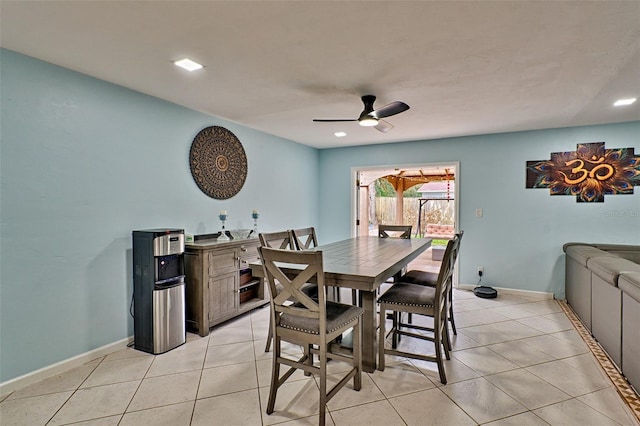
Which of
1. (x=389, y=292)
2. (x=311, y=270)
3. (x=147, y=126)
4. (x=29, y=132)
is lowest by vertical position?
(x=389, y=292)

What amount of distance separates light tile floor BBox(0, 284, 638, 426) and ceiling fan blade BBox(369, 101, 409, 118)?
2050 millimetres

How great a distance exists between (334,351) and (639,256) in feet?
12.6

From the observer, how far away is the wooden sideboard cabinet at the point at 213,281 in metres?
3.10

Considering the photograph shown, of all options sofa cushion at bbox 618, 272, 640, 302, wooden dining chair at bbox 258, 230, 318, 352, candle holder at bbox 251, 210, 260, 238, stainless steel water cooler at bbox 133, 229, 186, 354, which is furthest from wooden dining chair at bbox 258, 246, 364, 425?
candle holder at bbox 251, 210, 260, 238

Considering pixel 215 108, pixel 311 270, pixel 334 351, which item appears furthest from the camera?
pixel 215 108

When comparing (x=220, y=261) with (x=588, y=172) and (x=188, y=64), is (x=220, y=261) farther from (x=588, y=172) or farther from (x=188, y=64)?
(x=588, y=172)

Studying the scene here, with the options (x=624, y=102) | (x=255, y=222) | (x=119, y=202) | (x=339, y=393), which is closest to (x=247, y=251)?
(x=255, y=222)

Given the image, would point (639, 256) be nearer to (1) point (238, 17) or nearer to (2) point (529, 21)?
(2) point (529, 21)

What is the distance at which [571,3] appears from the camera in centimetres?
163

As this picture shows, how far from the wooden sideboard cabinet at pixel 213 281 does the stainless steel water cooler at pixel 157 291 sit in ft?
0.74

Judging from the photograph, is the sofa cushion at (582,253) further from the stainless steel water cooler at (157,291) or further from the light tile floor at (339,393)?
the stainless steel water cooler at (157,291)

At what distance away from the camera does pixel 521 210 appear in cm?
446

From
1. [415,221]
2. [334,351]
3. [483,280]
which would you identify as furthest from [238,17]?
[415,221]

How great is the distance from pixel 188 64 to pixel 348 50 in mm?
1186
